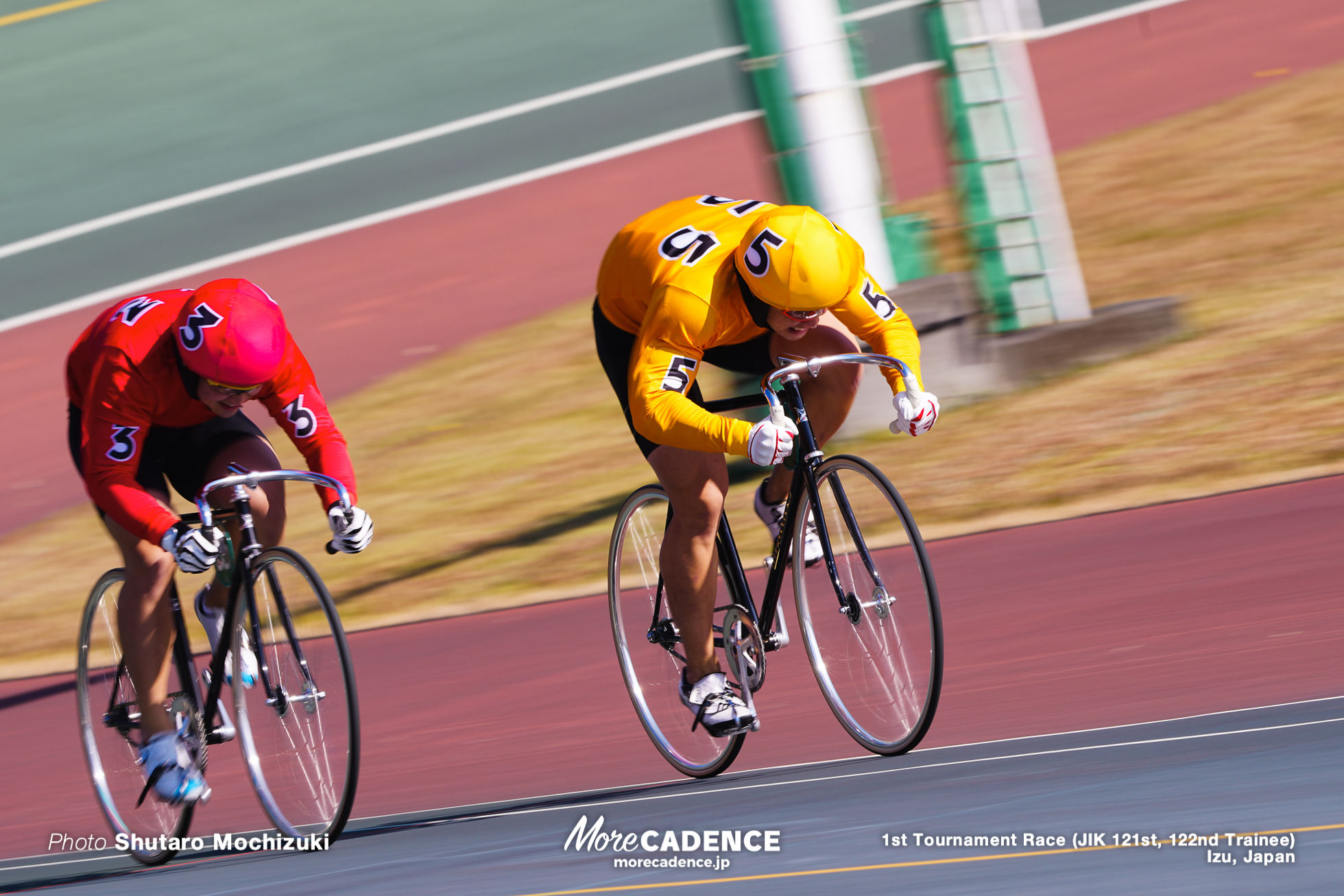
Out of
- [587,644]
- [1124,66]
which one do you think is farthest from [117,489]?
[1124,66]

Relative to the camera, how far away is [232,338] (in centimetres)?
472

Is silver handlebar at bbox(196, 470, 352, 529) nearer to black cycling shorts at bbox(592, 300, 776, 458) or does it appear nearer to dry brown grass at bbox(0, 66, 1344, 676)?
black cycling shorts at bbox(592, 300, 776, 458)

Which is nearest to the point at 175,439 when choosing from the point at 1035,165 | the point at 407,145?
the point at 1035,165

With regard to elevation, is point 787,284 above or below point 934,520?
above

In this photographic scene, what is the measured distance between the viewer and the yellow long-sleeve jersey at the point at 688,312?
461 cm

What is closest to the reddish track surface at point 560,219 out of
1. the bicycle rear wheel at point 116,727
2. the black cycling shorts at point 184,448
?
the bicycle rear wheel at point 116,727

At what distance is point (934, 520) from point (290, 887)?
4203 millimetres

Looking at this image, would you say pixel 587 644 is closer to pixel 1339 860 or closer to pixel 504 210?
pixel 1339 860

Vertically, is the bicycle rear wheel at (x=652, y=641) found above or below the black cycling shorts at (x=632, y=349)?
below

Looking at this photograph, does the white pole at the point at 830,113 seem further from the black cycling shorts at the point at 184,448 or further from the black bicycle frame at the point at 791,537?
the black cycling shorts at the point at 184,448

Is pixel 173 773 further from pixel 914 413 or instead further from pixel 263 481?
pixel 914 413

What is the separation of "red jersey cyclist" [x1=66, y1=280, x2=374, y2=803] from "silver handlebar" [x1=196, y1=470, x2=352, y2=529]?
1.9 inches

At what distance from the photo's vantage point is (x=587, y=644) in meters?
7.32

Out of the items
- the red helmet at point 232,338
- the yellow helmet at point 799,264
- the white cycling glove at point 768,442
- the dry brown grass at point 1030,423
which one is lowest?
the dry brown grass at point 1030,423
